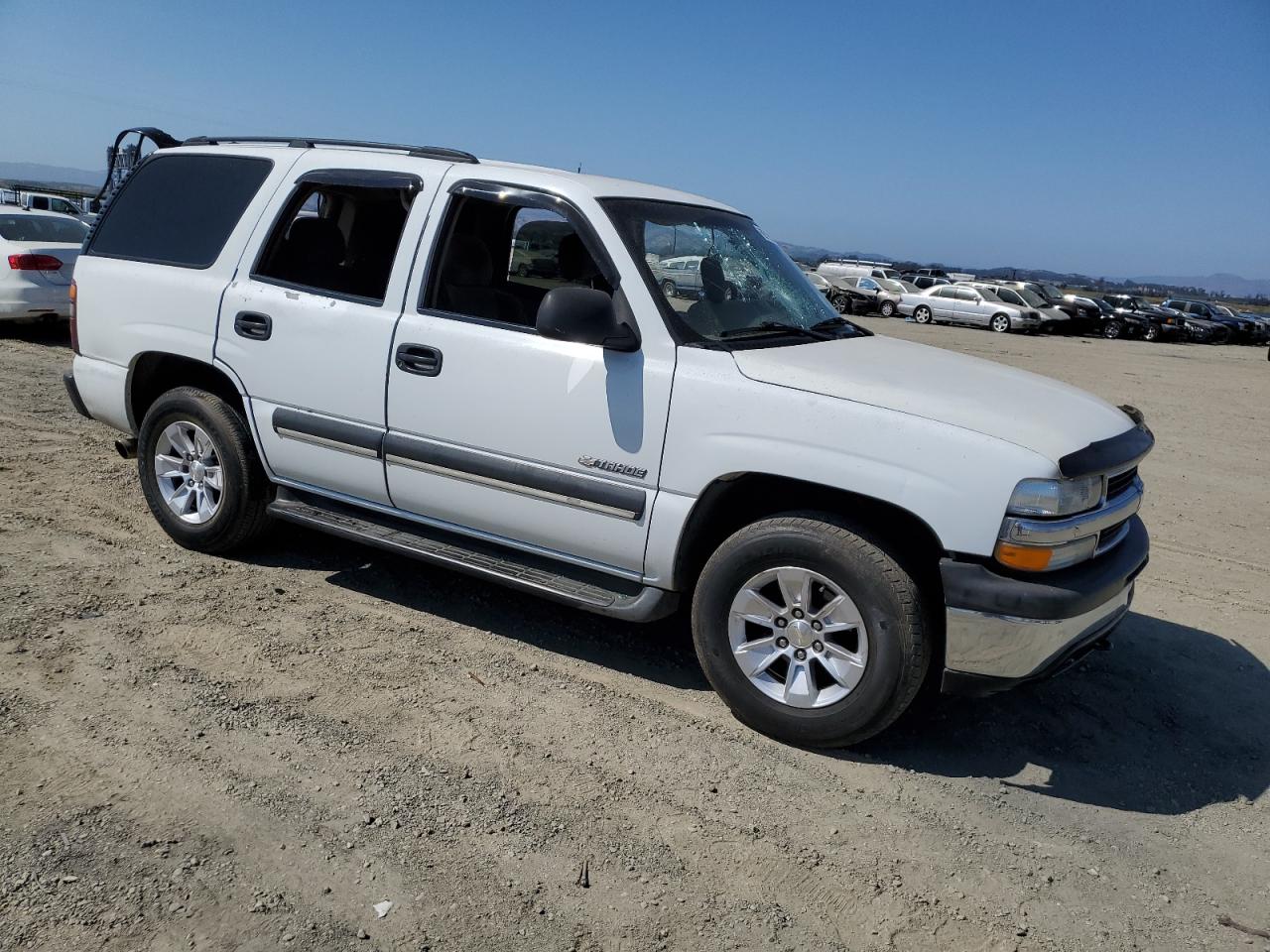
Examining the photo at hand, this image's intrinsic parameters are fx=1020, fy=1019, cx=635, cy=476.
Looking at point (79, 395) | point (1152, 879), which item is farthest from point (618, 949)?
point (79, 395)

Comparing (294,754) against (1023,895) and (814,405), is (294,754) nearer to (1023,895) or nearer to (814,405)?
(814,405)

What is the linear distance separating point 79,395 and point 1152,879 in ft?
18.0

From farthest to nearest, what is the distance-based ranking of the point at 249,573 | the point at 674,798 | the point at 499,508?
the point at 249,573 → the point at 499,508 → the point at 674,798

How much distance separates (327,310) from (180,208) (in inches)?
50.2

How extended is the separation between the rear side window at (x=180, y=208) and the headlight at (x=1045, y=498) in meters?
3.78

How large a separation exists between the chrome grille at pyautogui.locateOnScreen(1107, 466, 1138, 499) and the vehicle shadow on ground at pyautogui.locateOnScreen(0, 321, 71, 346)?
1118cm

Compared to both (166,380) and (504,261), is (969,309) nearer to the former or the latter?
(504,261)

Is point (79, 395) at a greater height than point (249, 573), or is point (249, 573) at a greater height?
point (79, 395)

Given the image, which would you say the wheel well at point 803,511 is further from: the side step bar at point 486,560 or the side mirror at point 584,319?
the side mirror at point 584,319

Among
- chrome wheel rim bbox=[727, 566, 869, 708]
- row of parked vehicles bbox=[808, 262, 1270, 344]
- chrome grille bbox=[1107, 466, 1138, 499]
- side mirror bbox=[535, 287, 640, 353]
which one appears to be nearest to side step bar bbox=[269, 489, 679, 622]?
chrome wheel rim bbox=[727, 566, 869, 708]

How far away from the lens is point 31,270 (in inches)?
433

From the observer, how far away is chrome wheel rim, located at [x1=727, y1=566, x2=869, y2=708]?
3.67 meters

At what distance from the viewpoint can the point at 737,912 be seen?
9.48ft

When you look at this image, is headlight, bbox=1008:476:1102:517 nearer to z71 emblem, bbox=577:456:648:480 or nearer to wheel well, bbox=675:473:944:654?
wheel well, bbox=675:473:944:654
